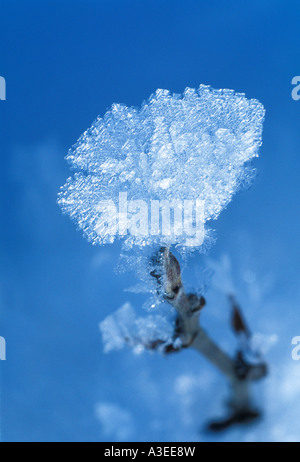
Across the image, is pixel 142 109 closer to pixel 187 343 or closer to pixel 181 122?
pixel 181 122

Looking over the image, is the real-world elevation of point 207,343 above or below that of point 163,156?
below

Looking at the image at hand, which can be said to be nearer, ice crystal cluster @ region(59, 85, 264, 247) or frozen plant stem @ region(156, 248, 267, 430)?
ice crystal cluster @ region(59, 85, 264, 247)

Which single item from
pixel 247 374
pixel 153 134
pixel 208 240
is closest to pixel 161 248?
pixel 208 240

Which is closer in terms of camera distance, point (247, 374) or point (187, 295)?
point (187, 295)

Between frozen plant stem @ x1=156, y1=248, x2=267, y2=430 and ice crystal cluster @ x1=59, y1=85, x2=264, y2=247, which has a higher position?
ice crystal cluster @ x1=59, y1=85, x2=264, y2=247

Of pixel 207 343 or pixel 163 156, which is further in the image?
pixel 207 343
